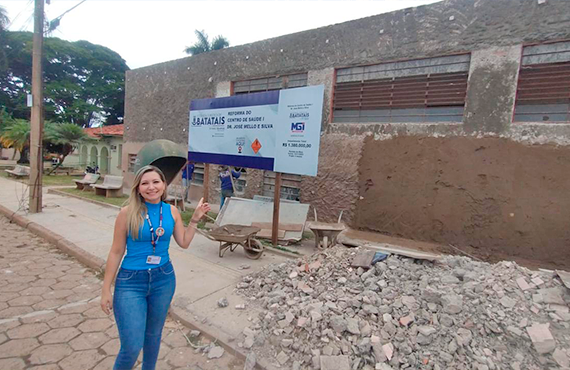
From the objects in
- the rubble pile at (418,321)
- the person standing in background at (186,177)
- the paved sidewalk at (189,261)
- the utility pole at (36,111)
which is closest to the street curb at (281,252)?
the paved sidewalk at (189,261)

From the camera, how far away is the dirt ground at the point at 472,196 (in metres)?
5.72

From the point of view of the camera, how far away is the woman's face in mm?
2250

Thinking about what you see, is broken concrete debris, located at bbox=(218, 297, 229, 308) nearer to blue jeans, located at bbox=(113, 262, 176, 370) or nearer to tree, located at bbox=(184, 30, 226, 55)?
blue jeans, located at bbox=(113, 262, 176, 370)

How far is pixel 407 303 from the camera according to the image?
3109mm

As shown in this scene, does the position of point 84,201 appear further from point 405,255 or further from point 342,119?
point 405,255

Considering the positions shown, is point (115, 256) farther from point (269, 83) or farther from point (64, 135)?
point (64, 135)

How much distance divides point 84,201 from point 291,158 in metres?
8.82

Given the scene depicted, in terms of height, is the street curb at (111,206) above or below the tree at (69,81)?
below

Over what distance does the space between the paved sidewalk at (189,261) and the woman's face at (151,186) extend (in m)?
1.73

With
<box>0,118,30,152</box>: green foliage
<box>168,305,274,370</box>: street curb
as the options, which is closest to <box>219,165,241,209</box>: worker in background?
<box>168,305,274,370</box>: street curb

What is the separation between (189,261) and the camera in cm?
534

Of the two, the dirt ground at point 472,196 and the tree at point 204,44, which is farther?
the tree at point 204,44

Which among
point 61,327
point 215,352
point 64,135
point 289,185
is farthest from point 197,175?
point 64,135

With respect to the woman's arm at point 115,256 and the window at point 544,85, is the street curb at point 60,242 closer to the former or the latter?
the woman's arm at point 115,256
